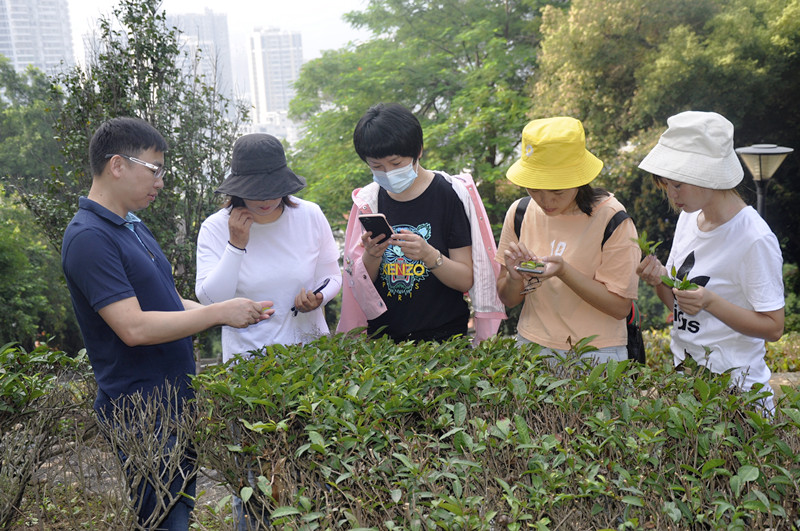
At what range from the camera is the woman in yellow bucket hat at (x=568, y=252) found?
262cm

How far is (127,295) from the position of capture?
2.17 m

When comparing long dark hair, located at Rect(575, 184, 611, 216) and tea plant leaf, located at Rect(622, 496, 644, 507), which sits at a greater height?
long dark hair, located at Rect(575, 184, 611, 216)

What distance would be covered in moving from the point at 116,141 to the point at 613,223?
6.46ft

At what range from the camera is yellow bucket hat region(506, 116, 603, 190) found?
263 cm

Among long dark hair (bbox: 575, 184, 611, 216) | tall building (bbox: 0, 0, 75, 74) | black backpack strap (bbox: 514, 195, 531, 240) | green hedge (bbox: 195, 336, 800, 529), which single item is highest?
tall building (bbox: 0, 0, 75, 74)

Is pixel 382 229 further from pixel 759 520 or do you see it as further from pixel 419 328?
pixel 759 520

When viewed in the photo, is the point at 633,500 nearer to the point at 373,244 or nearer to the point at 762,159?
the point at 373,244

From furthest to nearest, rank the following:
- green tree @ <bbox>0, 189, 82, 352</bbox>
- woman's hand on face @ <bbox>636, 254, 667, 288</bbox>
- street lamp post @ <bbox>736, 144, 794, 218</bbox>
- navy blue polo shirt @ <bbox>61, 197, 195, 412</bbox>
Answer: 1. green tree @ <bbox>0, 189, 82, 352</bbox>
2. street lamp post @ <bbox>736, 144, 794, 218</bbox>
3. woman's hand on face @ <bbox>636, 254, 667, 288</bbox>
4. navy blue polo shirt @ <bbox>61, 197, 195, 412</bbox>

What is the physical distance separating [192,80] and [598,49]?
899 centimetres

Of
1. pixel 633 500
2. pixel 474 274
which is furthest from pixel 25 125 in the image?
pixel 633 500

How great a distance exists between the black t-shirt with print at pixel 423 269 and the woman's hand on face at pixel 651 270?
80 centimetres

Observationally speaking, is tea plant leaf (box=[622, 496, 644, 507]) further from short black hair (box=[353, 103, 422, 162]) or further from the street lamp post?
the street lamp post

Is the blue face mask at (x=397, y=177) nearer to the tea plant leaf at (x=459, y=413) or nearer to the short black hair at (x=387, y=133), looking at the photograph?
the short black hair at (x=387, y=133)

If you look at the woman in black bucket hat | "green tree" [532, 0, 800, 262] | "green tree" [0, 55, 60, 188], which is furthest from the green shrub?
"green tree" [0, 55, 60, 188]
